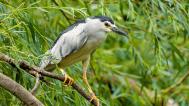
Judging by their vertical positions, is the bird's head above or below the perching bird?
above

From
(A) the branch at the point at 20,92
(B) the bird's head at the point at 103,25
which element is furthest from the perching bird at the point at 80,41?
(A) the branch at the point at 20,92

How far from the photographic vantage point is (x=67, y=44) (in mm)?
2697

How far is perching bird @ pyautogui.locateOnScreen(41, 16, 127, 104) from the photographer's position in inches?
104

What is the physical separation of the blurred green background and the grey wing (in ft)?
0.24

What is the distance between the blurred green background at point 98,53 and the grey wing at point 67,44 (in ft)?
0.24

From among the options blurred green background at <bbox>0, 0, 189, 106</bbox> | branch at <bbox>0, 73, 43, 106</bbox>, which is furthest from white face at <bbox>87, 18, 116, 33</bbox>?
branch at <bbox>0, 73, 43, 106</bbox>

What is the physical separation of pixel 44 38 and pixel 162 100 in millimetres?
1958

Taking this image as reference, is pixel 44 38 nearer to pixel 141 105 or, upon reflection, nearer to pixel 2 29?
pixel 2 29

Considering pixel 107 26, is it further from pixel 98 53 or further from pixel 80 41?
pixel 98 53

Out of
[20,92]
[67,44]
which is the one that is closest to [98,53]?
[67,44]

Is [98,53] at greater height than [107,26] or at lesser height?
lesser

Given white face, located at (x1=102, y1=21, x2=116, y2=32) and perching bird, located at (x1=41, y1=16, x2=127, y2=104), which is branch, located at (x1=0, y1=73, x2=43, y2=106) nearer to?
perching bird, located at (x1=41, y1=16, x2=127, y2=104)

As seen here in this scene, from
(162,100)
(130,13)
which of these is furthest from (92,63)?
(162,100)

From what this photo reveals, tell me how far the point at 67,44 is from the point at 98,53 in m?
1.59
